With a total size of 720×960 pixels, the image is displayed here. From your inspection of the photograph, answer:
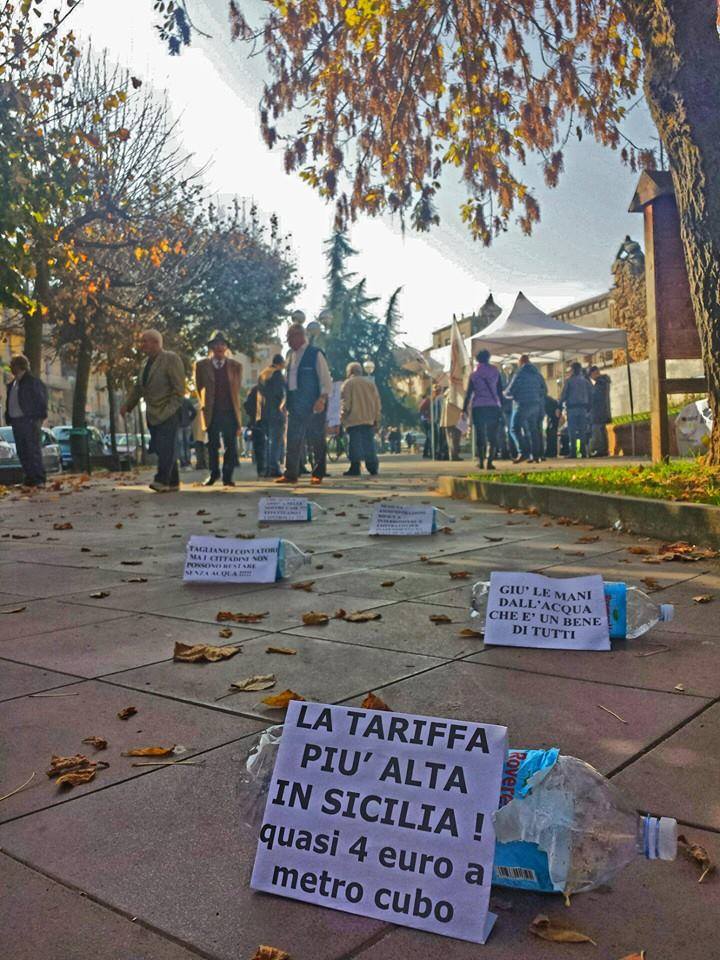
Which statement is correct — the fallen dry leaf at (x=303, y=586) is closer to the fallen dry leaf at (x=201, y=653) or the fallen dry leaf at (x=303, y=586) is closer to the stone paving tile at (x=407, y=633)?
the stone paving tile at (x=407, y=633)

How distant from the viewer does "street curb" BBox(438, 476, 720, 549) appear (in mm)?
6023

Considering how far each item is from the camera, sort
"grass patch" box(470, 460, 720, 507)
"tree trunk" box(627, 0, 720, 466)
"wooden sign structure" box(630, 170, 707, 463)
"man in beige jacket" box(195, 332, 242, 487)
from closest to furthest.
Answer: "grass patch" box(470, 460, 720, 507), "tree trunk" box(627, 0, 720, 466), "wooden sign structure" box(630, 170, 707, 463), "man in beige jacket" box(195, 332, 242, 487)

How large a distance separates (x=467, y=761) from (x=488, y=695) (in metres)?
1.22

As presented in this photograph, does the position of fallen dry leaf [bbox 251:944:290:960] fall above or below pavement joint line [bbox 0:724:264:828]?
below

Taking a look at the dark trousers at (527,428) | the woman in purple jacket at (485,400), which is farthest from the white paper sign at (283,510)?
the dark trousers at (527,428)

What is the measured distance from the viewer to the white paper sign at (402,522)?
23.6 ft

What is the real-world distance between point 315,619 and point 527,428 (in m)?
14.1

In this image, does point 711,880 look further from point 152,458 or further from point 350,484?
point 152,458

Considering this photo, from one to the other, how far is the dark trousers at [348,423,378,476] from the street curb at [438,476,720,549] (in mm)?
5800

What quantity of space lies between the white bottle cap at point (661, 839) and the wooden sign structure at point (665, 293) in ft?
29.6


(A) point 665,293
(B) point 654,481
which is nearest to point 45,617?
(B) point 654,481

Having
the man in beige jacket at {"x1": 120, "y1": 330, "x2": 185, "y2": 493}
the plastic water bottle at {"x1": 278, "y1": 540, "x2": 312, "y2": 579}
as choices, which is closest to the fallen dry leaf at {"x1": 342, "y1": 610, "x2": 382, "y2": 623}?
the plastic water bottle at {"x1": 278, "y1": 540, "x2": 312, "y2": 579}

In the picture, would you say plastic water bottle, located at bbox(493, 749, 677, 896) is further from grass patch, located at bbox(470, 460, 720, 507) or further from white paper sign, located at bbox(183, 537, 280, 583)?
grass patch, located at bbox(470, 460, 720, 507)

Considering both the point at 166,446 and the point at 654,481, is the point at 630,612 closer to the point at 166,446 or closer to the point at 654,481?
the point at 654,481
